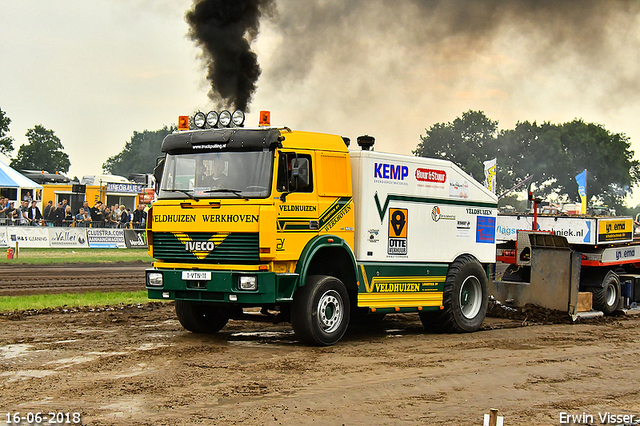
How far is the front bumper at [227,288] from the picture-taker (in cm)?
995

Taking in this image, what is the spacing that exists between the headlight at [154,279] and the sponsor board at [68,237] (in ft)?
69.8

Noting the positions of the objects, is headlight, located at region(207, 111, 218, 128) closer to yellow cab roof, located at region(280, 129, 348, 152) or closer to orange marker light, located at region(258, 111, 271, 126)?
orange marker light, located at region(258, 111, 271, 126)

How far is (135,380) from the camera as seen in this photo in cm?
793

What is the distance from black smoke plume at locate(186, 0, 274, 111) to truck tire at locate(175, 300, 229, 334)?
492 cm

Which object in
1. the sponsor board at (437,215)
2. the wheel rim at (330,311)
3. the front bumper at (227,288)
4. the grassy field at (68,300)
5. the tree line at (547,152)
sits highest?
the tree line at (547,152)

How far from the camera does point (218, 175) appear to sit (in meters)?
10.5

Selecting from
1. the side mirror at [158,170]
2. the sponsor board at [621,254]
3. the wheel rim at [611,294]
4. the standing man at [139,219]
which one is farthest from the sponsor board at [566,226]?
the standing man at [139,219]

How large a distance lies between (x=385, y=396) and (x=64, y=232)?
85.1 ft

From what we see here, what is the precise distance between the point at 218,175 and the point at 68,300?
22.0ft

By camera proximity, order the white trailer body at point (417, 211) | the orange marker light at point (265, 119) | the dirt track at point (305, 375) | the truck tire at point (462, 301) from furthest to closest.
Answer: the truck tire at point (462, 301) < the white trailer body at point (417, 211) < the orange marker light at point (265, 119) < the dirt track at point (305, 375)

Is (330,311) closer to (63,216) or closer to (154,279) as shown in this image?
(154,279)

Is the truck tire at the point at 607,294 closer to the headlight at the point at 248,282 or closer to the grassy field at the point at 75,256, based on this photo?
the headlight at the point at 248,282

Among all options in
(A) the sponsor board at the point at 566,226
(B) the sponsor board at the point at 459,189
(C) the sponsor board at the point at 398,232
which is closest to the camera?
(C) the sponsor board at the point at 398,232

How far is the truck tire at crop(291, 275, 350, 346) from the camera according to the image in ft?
33.8
